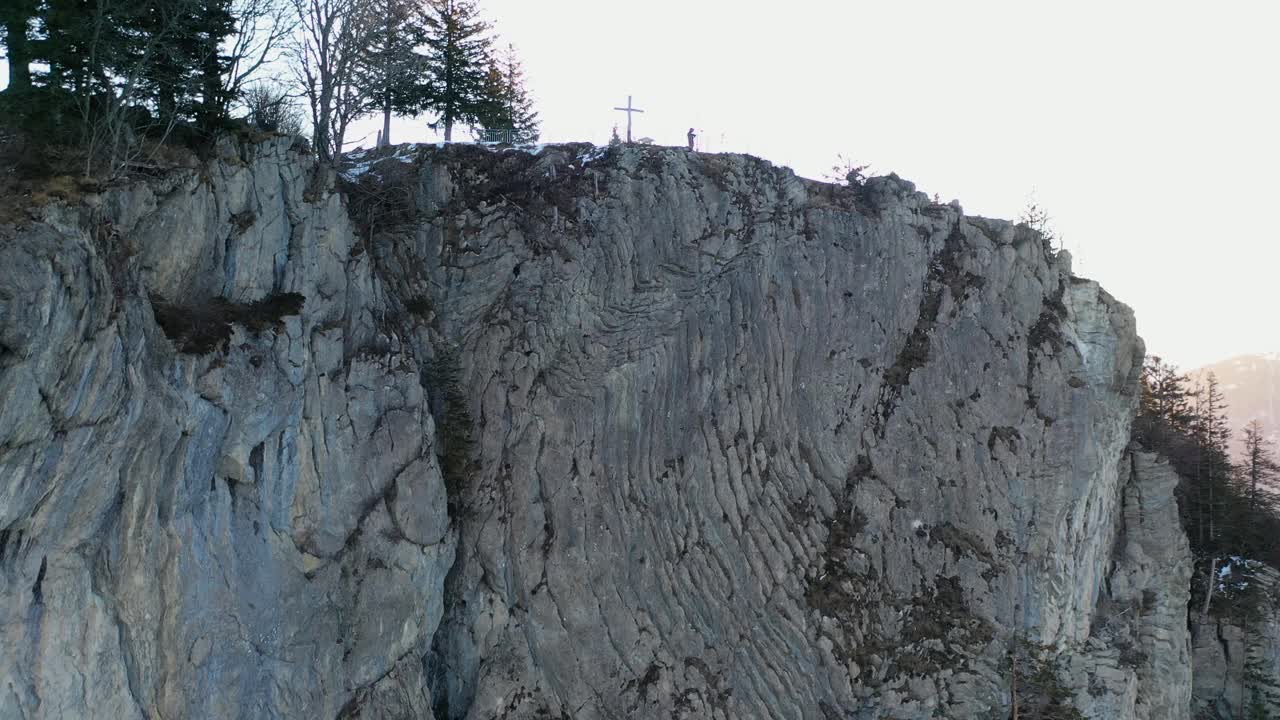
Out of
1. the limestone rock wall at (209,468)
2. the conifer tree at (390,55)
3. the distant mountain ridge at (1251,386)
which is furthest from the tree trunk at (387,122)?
the distant mountain ridge at (1251,386)

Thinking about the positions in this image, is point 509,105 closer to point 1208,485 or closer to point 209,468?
point 209,468

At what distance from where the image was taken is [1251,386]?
122m

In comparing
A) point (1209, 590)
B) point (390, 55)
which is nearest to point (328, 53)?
point (390, 55)

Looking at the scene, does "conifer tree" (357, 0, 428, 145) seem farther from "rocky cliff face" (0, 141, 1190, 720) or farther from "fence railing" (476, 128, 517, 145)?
"fence railing" (476, 128, 517, 145)

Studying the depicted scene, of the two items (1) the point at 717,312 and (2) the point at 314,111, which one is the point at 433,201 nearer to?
(2) the point at 314,111

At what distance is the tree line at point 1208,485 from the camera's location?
30.3m

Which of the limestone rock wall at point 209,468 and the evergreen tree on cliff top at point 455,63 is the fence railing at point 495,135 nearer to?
the evergreen tree on cliff top at point 455,63

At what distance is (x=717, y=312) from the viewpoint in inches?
837

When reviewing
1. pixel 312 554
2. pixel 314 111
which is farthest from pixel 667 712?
pixel 314 111

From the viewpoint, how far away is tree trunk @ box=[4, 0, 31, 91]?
14.7 m

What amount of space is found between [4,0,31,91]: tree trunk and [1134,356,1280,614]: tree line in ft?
108

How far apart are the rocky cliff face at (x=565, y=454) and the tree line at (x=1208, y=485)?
6.09 m

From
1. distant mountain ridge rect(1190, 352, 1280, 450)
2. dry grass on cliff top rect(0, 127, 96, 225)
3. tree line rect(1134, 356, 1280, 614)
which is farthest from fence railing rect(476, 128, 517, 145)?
distant mountain ridge rect(1190, 352, 1280, 450)

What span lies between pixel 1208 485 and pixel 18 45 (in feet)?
130
